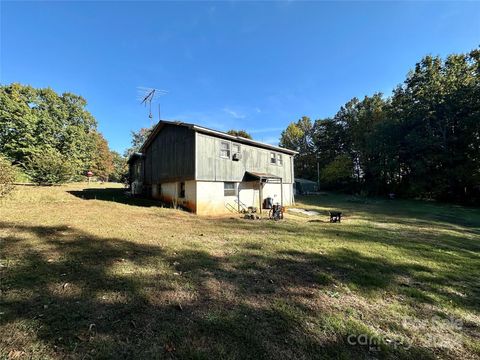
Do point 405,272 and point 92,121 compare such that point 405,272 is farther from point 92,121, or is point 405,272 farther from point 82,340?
point 92,121

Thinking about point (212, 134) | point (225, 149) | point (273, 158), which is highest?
point (212, 134)

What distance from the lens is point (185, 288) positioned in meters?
4.36

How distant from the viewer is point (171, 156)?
1625 cm

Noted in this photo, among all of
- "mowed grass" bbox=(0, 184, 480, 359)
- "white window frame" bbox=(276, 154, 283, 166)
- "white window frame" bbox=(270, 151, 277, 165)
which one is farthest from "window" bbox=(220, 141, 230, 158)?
"mowed grass" bbox=(0, 184, 480, 359)

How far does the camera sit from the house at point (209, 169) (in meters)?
13.9

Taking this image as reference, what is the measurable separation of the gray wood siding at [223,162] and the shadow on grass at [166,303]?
8.17m

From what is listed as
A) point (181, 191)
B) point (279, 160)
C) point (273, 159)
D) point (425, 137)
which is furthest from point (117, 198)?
point (425, 137)

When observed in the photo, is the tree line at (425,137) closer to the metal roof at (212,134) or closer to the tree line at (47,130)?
the metal roof at (212,134)

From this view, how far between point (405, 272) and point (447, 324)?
2.18m

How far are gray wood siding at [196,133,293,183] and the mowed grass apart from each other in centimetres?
658

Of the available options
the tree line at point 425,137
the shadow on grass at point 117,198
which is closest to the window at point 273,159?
the shadow on grass at point 117,198

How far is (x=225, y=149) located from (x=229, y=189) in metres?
2.61

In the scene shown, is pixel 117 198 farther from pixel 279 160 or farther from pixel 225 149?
pixel 279 160

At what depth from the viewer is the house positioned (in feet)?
45.7
